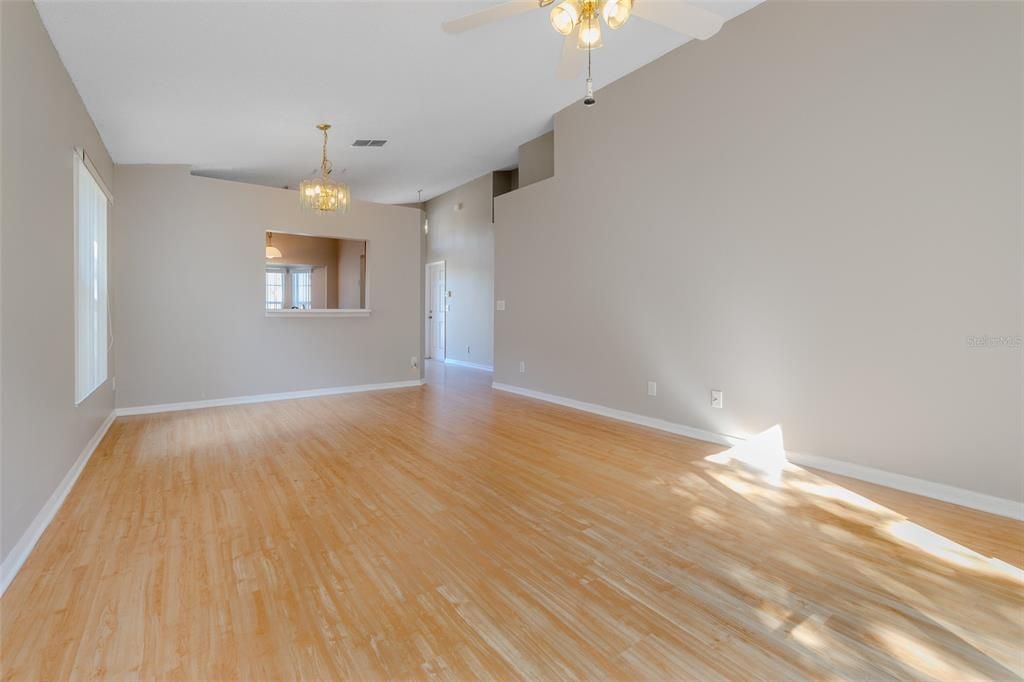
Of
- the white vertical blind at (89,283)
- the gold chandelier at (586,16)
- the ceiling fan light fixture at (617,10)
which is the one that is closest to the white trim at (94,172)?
the white vertical blind at (89,283)

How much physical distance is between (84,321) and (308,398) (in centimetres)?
250

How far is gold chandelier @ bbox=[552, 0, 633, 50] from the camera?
7.07 feet

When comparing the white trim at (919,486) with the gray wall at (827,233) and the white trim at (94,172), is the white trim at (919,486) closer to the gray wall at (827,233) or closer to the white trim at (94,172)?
the gray wall at (827,233)

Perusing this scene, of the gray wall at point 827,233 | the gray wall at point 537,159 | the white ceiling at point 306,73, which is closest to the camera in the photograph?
the gray wall at point 827,233

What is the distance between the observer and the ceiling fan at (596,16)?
2.18 metres

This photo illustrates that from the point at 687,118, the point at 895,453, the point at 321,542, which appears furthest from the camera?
the point at 687,118

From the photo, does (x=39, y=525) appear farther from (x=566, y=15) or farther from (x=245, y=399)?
(x=566, y=15)

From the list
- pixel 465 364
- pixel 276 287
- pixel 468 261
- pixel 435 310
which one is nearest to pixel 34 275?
pixel 468 261

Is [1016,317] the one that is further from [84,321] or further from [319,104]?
[84,321]

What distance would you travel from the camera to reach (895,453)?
2.79 m

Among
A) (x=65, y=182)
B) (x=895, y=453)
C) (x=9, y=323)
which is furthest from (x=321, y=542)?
(x=895, y=453)

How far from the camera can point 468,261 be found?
28.1ft

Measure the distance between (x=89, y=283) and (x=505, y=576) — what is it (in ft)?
12.8

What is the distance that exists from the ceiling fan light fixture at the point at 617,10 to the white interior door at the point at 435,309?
24.5 feet
